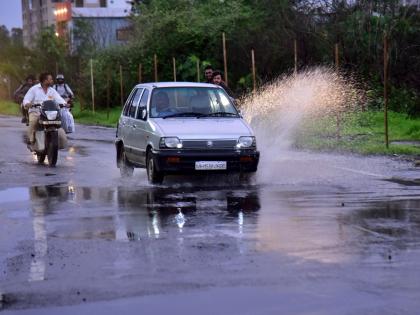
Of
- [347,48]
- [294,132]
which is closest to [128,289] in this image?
[294,132]

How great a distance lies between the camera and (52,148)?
20109 millimetres

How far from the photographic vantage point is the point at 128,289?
25.6 ft

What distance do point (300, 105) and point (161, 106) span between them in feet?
38.3

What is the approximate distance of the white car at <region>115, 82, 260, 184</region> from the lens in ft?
50.5

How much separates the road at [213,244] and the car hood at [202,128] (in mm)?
764

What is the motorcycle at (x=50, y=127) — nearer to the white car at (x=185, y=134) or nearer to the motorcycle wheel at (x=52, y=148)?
the motorcycle wheel at (x=52, y=148)

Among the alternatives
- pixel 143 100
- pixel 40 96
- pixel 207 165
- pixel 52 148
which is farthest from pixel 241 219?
pixel 40 96

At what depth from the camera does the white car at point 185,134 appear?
15.4 meters

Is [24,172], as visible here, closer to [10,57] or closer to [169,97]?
[169,97]

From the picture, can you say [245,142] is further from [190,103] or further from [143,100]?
[143,100]

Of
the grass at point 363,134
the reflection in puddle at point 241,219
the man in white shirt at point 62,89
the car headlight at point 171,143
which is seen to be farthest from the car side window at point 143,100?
the man in white shirt at point 62,89

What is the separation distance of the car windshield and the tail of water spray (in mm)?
6786

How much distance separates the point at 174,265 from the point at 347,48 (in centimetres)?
2417

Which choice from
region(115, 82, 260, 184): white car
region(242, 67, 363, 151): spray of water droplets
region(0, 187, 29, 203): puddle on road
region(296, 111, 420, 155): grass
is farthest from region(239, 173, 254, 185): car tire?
region(242, 67, 363, 151): spray of water droplets
